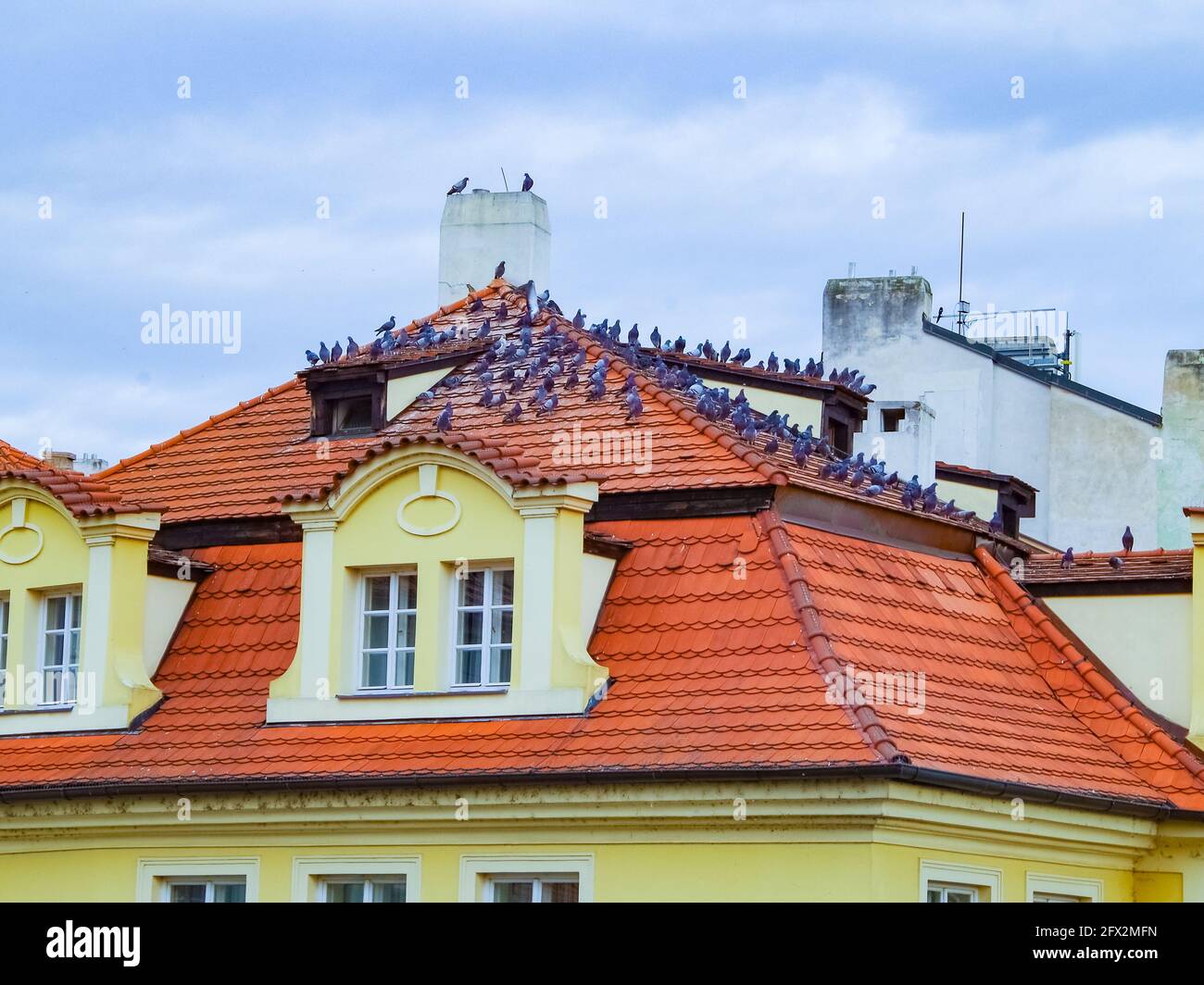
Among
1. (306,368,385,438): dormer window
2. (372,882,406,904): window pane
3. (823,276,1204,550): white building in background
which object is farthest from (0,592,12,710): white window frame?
(823,276,1204,550): white building in background

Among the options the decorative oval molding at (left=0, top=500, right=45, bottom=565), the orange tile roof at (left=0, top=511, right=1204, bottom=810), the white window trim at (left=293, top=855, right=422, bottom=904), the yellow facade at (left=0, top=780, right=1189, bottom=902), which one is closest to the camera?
the yellow facade at (left=0, top=780, right=1189, bottom=902)

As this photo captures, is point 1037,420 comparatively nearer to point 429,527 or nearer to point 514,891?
point 429,527

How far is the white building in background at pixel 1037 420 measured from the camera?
110 ft

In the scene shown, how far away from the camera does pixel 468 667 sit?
67.9ft

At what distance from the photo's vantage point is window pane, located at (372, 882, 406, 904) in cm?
2003

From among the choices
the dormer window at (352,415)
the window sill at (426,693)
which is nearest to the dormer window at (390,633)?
the window sill at (426,693)

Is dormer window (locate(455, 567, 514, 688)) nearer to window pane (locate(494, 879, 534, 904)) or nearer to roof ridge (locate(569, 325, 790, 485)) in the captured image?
window pane (locate(494, 879, 534, 904))

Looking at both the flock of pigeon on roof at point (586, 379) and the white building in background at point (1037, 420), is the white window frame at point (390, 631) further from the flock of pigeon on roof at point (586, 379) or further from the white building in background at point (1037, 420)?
the white building in background at point (1037, 420)

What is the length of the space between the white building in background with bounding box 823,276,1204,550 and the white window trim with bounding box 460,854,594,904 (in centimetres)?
1420

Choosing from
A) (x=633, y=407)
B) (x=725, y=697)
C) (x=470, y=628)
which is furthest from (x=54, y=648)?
(x=725, y=697)

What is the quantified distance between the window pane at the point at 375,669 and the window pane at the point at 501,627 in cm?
110
